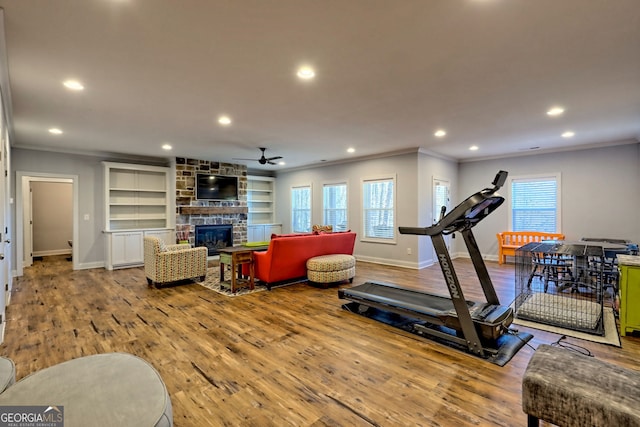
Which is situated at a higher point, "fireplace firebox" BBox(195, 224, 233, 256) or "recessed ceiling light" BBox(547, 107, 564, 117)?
"recessed ceiling light" BBox(547, 107, 564, 117)

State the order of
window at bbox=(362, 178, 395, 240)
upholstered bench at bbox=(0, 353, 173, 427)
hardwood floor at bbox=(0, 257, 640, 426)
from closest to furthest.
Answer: upholstered bench at bbox=(0, 353, 173, 427), hardwood floor at bbox=(0, 257, 640, 426), window at bbox=(362, 178, 395, 240)

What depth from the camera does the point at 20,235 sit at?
20.6ft

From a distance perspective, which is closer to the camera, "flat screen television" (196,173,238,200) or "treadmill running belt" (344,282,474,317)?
"treadmill running belt" (344,282,474,317)

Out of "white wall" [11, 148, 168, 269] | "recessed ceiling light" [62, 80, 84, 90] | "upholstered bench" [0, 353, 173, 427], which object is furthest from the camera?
"white wall" [11, 148, 168, 269]

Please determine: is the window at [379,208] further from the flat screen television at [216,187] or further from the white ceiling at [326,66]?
the flat screen television at [216,187]

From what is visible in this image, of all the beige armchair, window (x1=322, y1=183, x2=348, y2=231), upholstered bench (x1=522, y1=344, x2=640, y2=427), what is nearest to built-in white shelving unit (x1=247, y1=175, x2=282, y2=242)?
window (x1=322, y1=183, x2=348, y2=231)

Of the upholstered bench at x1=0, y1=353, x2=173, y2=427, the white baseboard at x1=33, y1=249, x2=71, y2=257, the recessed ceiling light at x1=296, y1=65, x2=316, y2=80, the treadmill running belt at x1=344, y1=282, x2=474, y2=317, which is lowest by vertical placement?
the white baseboard at x1=33, y1=249, x2=71, y2=257

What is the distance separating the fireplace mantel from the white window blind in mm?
6969

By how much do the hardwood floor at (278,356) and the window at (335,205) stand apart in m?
3.72

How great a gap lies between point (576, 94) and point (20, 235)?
9.53 metres

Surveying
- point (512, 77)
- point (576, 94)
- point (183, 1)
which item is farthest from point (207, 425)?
point (576, 94)

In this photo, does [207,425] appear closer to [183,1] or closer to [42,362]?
[42,362]

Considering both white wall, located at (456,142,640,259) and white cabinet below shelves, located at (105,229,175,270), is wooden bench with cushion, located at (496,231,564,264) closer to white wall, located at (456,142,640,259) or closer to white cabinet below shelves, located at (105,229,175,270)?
white wall, located at (456,142,640,259)

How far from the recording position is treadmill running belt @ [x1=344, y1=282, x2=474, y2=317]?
3221mm
